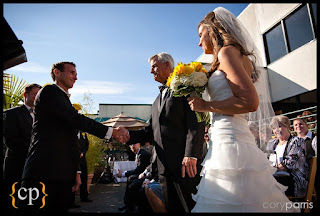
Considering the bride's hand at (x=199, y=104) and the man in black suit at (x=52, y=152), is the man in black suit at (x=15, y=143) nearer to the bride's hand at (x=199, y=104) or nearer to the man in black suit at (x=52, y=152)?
the man in black suit at (x=52, y=152)

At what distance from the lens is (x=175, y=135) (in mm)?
2578

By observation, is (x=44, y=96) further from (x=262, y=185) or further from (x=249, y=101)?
(x=262, y=185)

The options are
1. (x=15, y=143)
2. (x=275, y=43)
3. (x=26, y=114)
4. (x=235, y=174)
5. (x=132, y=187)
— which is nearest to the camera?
(x=235, y=174)

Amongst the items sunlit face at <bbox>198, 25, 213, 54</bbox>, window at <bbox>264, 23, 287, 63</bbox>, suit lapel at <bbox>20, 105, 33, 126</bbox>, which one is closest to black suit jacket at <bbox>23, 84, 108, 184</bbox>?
suit lapel at <bbox>20, 105, 33, 126</bbox>

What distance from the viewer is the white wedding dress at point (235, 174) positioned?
1.70m

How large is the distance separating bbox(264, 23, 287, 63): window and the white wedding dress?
10.5 metres

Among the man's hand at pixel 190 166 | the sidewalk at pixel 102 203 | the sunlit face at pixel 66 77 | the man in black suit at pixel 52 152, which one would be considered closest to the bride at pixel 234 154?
the man's hand at pixel 190 166

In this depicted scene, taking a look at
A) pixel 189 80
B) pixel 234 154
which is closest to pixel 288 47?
pixel 189 80

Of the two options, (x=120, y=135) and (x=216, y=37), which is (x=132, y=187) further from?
(x=216, y=37)

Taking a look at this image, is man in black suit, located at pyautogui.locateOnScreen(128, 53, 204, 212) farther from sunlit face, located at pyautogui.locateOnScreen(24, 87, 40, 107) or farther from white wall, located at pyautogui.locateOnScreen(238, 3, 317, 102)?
white wall, located at pyautogui.locateOnScreen(238, 3, 317, 102)

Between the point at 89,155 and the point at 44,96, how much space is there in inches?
209

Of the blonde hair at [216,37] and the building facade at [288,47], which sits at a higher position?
the building facade at [288,47]

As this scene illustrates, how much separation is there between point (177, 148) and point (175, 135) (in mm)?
146

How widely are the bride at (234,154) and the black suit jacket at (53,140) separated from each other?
1.48 m
